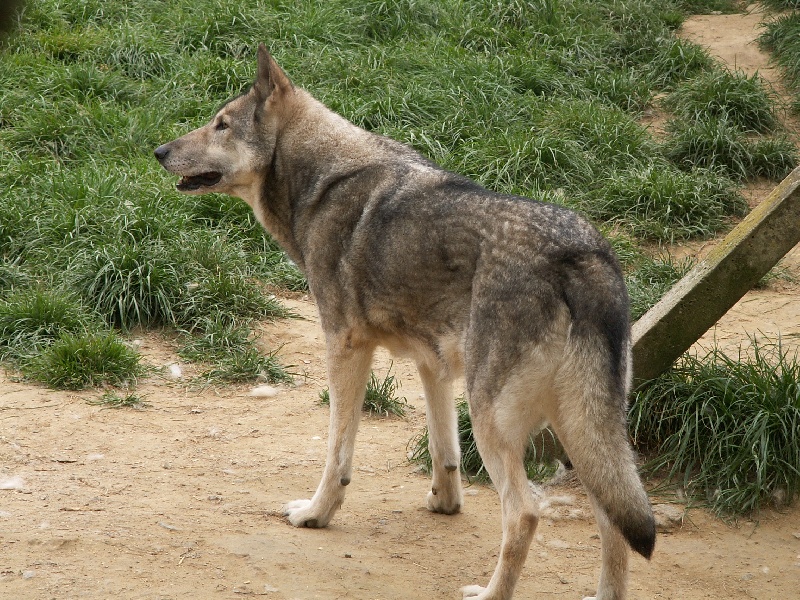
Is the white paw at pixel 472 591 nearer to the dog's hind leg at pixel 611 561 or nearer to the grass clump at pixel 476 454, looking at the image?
the dog's hind leg at pixel 611 561

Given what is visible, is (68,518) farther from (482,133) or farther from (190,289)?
(482,133)

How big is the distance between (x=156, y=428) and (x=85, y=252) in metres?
1.91

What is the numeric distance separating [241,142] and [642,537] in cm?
276

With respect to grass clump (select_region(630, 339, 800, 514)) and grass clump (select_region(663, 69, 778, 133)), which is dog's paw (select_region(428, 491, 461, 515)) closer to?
grass clump (select_region(630, 339, 800, 514))

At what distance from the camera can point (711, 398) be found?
16.0 feet

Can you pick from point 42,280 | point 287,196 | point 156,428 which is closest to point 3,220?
point 42,280

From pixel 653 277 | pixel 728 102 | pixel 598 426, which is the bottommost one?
pixel 653 277

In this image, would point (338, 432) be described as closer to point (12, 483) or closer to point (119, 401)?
point (12, 483)

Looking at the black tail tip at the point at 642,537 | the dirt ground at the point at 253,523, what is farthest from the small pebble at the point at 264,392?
the black tail tip at the point at 642,537

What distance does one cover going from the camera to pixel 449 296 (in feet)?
13.1

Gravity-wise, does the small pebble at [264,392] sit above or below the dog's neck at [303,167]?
below

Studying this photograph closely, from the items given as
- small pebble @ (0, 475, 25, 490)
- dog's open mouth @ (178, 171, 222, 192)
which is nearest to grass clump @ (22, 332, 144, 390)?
small pebble @ (0, 475, 25, 490)

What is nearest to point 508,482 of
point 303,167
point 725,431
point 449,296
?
point 449,296

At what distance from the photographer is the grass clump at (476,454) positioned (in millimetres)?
5066
